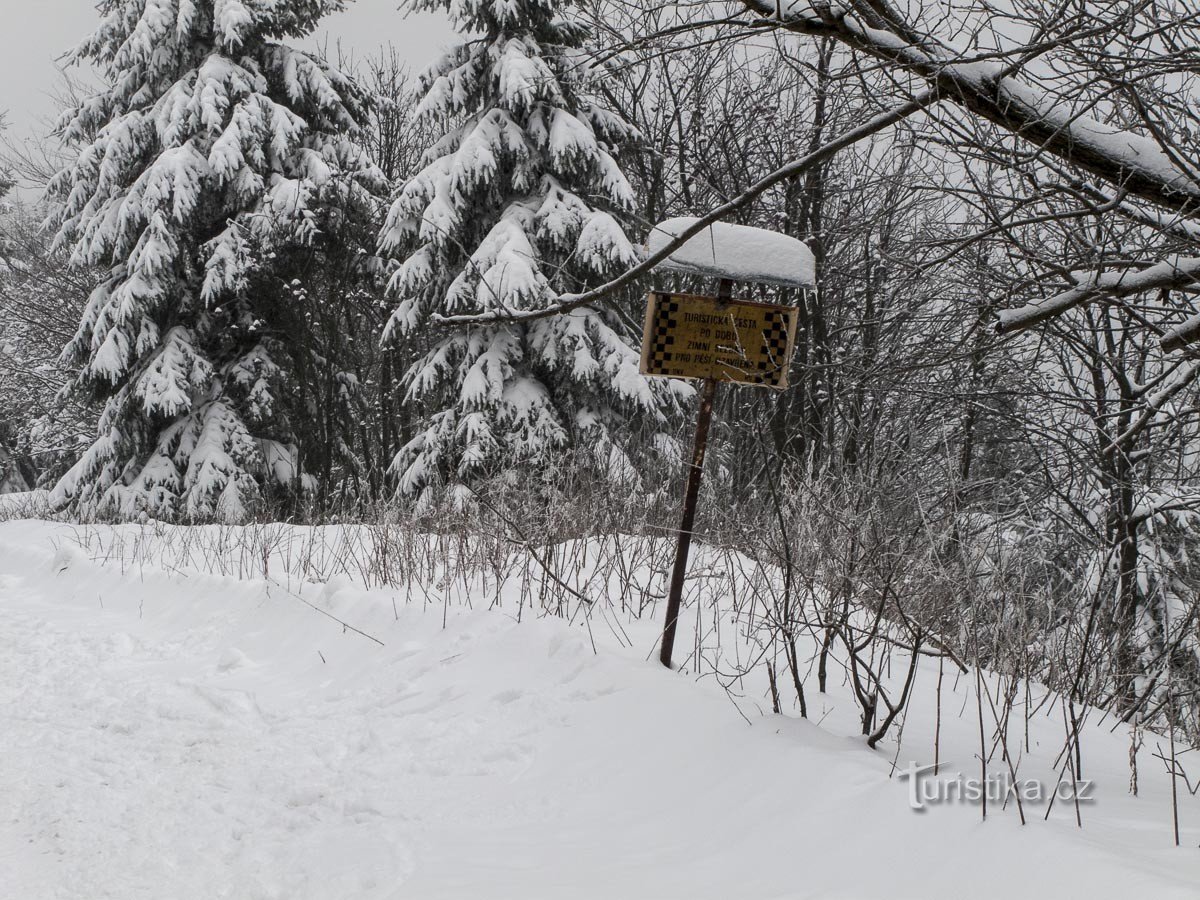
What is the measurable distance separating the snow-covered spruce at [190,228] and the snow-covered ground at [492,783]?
9194 millimetres

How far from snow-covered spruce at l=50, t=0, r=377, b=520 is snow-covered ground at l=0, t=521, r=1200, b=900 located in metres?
9.19

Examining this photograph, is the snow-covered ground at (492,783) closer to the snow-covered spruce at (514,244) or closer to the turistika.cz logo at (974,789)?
the turistika.cz logo at (974,789)

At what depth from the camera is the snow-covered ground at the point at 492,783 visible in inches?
93.0

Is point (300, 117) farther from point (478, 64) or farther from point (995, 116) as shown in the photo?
point (995, 116)

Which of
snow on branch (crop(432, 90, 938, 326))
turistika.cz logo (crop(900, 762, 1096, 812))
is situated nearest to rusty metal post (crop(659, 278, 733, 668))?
snow on branch (crop(432, 90, 938, 326))

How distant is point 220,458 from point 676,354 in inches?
455

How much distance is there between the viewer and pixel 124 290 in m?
13.5

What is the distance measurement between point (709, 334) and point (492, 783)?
2.14 meters

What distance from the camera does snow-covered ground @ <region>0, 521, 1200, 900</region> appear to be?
2.36 meters

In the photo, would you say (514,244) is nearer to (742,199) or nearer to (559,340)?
(559,340)

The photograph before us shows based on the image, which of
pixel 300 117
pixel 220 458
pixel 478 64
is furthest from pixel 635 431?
pixel 300 117

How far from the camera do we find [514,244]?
35.4ft

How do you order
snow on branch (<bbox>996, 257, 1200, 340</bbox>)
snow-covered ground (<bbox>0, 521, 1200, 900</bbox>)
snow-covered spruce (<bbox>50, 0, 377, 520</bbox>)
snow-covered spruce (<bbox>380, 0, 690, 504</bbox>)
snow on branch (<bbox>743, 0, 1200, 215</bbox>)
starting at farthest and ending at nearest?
snow-covered spruce (<bbox>50, 0, 377, 520</bbox>) → snow-covered spruce (<bbox>380, 0, 690, 504</bbox>) → snow on branch (<bbox>996, 257, 1200, 340</bbox>) → snow on branch (<bbox>743, 0, 1200, 215</bbox>) → snow-covered ground (<bbox>0, 521, 1200, 900</bbox>)

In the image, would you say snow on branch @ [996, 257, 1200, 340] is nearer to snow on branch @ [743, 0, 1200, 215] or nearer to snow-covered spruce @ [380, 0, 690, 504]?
snow on branch @ [743, 0, 1200, 215]
